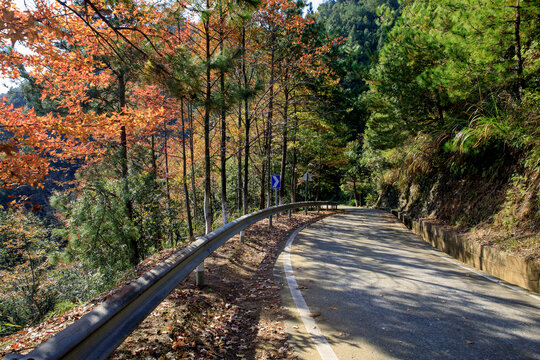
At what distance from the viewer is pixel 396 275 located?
5762 millimetres

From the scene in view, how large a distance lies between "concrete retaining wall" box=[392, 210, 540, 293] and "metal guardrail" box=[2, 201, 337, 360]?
5.38 m

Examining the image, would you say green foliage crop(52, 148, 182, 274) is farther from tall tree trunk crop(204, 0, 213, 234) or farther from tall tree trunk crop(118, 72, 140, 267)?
tall tree trunk crop(204, 0, 213, 234)

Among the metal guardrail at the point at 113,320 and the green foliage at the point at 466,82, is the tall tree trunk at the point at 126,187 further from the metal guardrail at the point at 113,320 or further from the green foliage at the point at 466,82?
the green foliage at the point at 466,82

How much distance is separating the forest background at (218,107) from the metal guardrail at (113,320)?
8.39 feet

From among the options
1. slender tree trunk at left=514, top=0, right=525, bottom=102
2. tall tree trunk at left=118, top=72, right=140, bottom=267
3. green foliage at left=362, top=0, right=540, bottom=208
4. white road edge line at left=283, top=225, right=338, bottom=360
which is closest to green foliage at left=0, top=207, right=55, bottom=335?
tall tree trunk at left=118, top=72, right=140, bottom=267

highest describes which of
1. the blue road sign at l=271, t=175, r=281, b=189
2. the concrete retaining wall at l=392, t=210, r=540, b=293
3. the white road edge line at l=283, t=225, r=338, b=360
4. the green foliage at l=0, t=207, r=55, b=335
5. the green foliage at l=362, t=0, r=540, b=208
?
the green foliage at l=362, t=0, r=540, b=208

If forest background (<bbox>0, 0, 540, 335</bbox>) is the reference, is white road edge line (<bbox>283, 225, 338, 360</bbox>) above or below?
below

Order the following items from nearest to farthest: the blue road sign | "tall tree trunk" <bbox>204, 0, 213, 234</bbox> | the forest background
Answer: the forest background < "tall tree trunk" <bbox>204, 0, 213, 234</bbox> < the blue road sign

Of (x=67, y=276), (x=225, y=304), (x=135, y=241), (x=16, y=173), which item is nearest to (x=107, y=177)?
(x=135, y=241)

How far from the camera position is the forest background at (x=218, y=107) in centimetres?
571

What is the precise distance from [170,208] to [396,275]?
45.8 ft

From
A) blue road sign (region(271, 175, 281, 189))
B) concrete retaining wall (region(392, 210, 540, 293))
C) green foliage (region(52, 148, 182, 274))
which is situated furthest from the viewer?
green foliage (region(52, 148, 182, 274))

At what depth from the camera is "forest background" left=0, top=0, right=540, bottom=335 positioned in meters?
5.71

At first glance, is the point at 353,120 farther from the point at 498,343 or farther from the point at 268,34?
the point at 498,343
